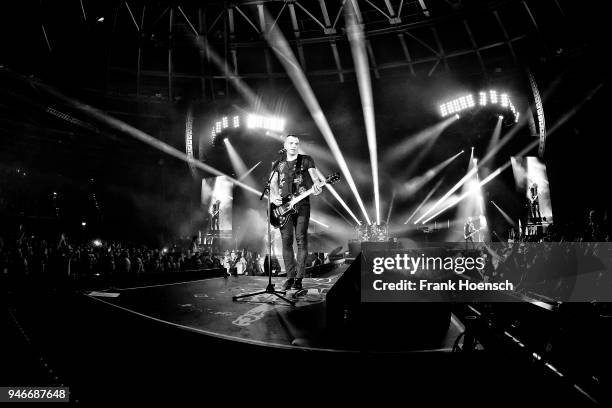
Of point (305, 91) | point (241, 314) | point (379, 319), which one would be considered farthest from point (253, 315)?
point (305, 91)

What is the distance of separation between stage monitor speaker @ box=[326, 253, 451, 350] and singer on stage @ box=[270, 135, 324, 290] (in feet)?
5.28

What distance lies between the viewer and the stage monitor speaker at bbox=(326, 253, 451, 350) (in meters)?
2.07

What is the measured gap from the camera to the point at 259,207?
17.7 metres

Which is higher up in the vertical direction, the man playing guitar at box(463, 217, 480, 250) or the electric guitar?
the electric guitar

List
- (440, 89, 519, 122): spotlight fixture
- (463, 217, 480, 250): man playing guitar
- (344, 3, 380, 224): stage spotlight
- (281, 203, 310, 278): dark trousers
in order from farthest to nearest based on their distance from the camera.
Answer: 1. (463, 217, 480, 250): man playing guitar
2. (440, 89, 519, 122): spotlight fixture
3. (344, 3, 380, 224): stage spotlight
4. (281, 203, 310, 278): dark trousers

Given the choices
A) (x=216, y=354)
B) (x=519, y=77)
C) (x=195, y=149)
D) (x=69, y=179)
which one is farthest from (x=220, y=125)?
(x=216, y=354)

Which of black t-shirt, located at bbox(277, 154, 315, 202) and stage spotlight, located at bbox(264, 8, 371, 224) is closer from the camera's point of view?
black t-shirt, located at bbox(277, 154, 315, 202)

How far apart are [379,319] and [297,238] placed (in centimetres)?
194

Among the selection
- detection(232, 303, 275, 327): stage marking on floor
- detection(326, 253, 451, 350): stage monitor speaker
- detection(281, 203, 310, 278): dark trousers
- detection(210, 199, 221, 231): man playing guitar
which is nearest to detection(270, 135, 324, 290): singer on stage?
detection(281, 203, 310, 278): dark trousers

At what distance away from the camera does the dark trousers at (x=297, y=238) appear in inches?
161

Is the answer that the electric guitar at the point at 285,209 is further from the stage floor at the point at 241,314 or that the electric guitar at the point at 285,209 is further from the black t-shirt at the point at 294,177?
the stage floor at the point at 241,314

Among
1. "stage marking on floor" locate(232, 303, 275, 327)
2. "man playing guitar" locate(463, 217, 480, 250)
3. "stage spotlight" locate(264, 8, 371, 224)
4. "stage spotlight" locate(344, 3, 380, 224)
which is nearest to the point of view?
"stage marking on floor" locate(232, 303, 275, 327)

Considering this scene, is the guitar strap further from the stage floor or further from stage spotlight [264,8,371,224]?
stage spotlight [264,8,371,224]

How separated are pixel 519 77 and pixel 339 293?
13.9 m
